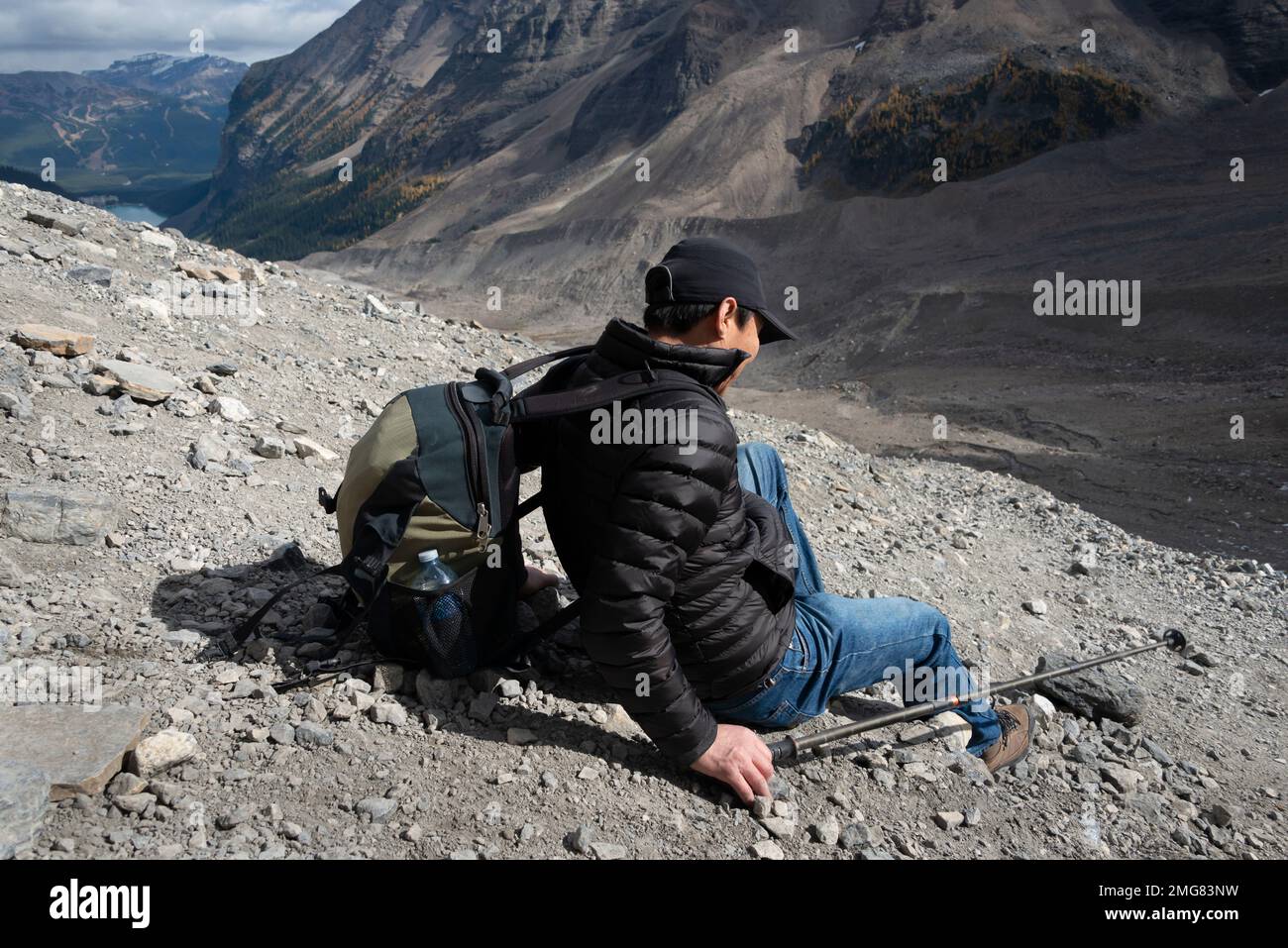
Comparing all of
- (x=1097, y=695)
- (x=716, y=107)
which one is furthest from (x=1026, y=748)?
(x=716, y=107)

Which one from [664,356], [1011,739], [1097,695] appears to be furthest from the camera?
[1097,695]

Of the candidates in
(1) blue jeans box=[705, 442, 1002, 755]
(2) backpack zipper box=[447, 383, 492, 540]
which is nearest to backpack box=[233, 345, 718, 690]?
(2) backpack zipper box=[447, 383, 492, 540]

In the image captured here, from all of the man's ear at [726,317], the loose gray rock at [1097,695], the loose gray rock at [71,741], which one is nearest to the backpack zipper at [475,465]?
the man's ear at [726,317]

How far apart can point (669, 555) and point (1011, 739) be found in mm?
2137

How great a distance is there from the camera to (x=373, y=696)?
3.44 meters

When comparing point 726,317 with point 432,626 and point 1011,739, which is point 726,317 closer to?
point 432,626

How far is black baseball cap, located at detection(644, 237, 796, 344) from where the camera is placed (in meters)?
2.95

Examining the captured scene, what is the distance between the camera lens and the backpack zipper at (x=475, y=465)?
3.09m

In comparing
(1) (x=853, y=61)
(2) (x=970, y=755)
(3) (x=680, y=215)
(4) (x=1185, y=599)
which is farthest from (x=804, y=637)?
(1) (x=853, y=61)

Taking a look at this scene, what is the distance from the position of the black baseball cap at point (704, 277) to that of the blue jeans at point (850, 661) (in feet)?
3.62

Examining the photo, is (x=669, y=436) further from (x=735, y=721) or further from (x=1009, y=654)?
(x=1009, y=654)

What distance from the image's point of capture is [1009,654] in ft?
18.2

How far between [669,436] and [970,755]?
2.16 metres

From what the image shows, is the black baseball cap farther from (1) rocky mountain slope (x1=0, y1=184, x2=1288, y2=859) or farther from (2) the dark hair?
(1) rocky mountain slope (x1=0, y1=184, x2=1288, y2=859)
